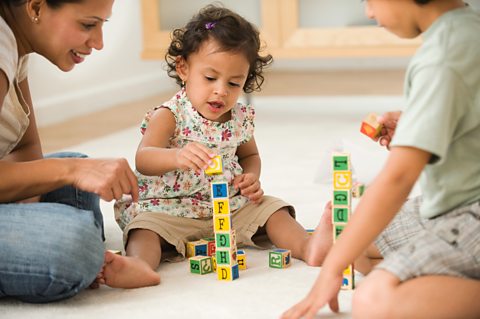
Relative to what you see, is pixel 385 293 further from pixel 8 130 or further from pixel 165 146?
pixel 8 130

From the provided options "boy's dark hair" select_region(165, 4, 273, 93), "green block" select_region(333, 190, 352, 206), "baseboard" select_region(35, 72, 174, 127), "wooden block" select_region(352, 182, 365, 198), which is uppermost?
"boy's dark hair" select_region(165, 4, 273, 93)

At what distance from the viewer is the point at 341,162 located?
1.31 m

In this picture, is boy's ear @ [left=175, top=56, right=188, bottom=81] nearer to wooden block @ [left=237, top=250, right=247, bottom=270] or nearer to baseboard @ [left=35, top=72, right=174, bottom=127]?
wooden block @ [left=237, top=250, right=247, bottom=270]

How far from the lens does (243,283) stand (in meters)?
1.42

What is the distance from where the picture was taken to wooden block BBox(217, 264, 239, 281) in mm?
1432

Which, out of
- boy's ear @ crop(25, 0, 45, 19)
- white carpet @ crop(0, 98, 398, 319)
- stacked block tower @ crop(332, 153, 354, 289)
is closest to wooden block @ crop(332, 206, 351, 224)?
stacked block tower @ crop(332, 153, 354, 289)

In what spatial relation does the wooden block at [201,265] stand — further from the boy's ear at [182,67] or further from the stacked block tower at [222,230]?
the boy's ear at [182,67]

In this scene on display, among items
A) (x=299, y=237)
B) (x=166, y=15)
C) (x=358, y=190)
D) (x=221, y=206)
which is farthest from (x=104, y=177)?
(x=166, y=15)

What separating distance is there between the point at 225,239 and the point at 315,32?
6.21ft

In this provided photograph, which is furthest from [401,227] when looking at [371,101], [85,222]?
[371,101]

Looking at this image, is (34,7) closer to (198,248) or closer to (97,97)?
(198,248)

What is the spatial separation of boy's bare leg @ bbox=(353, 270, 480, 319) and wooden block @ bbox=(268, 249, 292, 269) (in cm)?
36

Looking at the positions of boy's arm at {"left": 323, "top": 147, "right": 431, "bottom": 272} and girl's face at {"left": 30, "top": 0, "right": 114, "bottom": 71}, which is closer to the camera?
boy's arm at {"left": 323, "top": 147, "right": 431, "bottom": 272}

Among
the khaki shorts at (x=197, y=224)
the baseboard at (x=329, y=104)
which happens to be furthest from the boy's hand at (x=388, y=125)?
the baseboard at (x=329, y=104)
